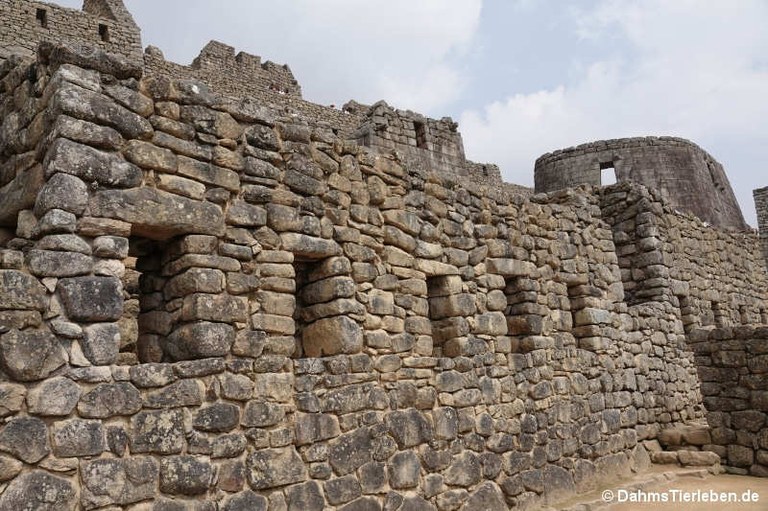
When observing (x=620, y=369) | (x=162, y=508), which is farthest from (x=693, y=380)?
(x=162, y=508)

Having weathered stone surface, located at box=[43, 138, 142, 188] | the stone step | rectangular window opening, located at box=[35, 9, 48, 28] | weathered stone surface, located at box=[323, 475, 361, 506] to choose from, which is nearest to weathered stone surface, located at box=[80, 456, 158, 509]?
weathered stone surface, located at box=[323, 475, 361, 506]

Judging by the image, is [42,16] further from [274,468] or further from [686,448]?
[686,448]

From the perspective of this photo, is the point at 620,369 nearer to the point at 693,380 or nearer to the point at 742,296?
the point at 693,380

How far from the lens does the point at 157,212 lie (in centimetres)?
438

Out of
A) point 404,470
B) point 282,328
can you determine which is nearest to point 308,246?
point 282,328

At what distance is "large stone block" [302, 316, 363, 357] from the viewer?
5.39m

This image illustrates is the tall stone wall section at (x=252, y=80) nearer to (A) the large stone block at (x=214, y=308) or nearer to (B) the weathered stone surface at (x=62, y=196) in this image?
(A) the large stone block at (x=214, y=308)

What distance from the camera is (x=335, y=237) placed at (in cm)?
564

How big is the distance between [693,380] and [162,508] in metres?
9.20

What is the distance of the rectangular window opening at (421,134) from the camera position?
10.0m

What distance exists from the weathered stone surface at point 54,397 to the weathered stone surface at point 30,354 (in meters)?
0.07

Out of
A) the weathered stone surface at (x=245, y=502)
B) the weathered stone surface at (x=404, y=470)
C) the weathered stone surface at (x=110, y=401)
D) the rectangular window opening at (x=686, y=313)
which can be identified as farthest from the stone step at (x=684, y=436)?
the weathered stone surface at (x=110, y=401)

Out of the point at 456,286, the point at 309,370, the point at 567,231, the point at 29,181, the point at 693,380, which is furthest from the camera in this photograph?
the point at 693,380

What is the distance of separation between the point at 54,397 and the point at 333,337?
90.6 inches
